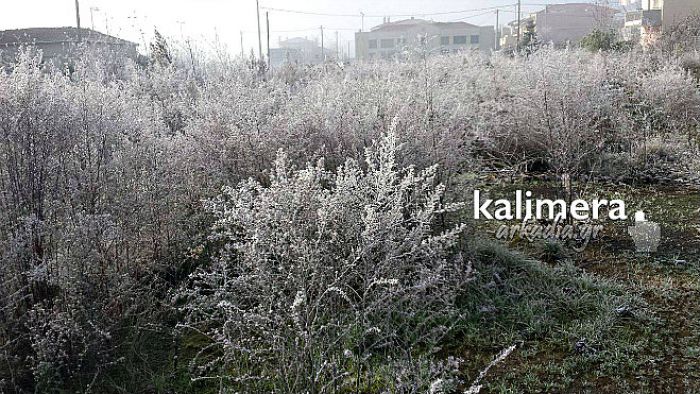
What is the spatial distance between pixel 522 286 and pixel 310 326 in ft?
7.15

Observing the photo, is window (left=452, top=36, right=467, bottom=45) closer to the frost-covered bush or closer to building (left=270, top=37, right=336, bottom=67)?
building (left=270, top=37, right=336, bottom=67)

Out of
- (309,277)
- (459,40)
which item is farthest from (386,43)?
(309,277)

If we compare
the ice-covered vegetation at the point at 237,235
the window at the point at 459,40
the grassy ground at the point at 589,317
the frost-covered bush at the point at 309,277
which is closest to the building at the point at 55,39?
the ice-covered vegetation at the point at 237,235

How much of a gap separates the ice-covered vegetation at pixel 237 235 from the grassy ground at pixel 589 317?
10.9 inches

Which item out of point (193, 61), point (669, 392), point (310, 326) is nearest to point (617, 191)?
point (669, 392)

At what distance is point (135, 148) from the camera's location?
4.12 m

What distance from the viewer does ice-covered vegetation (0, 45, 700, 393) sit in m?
2.73

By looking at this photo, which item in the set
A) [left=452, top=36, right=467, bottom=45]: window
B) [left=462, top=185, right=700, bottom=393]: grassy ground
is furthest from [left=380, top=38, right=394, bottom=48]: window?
[left=462, top=185, right=700, bottom=393]: grassy ground

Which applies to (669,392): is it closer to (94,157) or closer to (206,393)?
(206,393)

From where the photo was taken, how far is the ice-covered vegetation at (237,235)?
8.97 ft

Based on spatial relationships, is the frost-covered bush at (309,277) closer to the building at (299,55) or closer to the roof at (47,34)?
the building at (299,55)

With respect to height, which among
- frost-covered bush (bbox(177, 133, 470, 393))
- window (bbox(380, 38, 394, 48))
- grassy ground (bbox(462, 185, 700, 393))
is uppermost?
window (bbox(380, 38, 394, 48))

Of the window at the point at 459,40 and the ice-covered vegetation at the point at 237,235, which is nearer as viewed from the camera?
the ice-covered vegetation at the point at 237,235

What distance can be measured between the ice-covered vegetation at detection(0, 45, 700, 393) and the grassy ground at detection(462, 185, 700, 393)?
28cm
